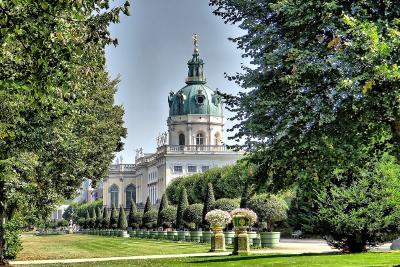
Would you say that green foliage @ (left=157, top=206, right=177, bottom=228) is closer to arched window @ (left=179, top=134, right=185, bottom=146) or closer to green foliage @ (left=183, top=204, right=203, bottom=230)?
green foliage @ (left=183, top=204, right=203, bottom=230)

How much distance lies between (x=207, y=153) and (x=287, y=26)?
356 feet

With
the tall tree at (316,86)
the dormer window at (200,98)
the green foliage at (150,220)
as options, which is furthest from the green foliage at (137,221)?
the tall tree at (316,86)

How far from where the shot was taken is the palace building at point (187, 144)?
124 metres

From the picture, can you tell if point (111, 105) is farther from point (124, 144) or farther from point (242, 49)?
point (242, 49)

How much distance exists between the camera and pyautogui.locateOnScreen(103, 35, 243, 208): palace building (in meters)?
124

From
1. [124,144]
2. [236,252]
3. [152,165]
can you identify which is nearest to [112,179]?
[152,165]

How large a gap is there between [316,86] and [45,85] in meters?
6.09

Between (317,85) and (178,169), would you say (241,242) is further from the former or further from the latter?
(178,169)

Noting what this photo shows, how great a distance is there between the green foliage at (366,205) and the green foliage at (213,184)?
184ft

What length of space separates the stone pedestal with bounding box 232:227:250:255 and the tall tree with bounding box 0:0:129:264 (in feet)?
24.3

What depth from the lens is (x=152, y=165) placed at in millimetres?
137250

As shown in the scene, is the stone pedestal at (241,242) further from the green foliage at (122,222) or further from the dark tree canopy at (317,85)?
the green foliage at (122,222)

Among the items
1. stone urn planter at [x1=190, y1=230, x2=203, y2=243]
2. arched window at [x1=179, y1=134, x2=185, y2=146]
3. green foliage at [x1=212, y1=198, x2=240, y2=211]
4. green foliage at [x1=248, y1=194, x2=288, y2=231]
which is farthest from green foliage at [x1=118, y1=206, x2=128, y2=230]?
arched window at [x1=179, y1=134, x2=185, y2=146]

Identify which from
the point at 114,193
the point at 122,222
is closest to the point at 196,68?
the point at 114,193
